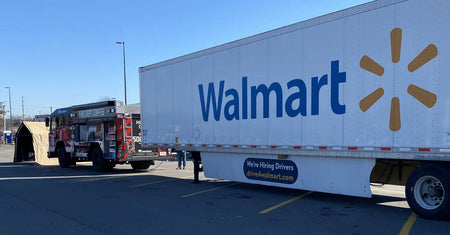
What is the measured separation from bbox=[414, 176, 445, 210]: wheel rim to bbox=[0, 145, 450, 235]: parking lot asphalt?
1.00 ft

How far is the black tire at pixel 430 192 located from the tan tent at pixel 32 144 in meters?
21.6

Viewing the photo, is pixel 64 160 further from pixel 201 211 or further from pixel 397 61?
pixel 397 61

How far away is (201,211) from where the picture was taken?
7809 mm

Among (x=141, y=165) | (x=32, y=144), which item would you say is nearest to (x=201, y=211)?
(x=141, y=165)

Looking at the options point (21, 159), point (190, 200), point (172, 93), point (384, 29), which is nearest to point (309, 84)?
point (384, 29)

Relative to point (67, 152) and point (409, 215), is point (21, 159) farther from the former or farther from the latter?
point (409, 215)

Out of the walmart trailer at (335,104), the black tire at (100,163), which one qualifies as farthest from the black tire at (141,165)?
the walmart trailer at (335,104)

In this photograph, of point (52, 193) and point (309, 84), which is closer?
point (309, 84)

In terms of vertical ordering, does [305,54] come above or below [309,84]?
above

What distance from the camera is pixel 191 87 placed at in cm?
1162

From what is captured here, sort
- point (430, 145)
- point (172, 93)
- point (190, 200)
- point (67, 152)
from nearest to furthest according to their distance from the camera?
point (430, 145), point (190, 200), point (172, 93), point (67, 152)

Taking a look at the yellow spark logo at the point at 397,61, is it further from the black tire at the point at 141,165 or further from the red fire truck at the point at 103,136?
the black tire at the point at 141,165

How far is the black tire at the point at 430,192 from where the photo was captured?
6.30 m

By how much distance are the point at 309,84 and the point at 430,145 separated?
9.19 feet
